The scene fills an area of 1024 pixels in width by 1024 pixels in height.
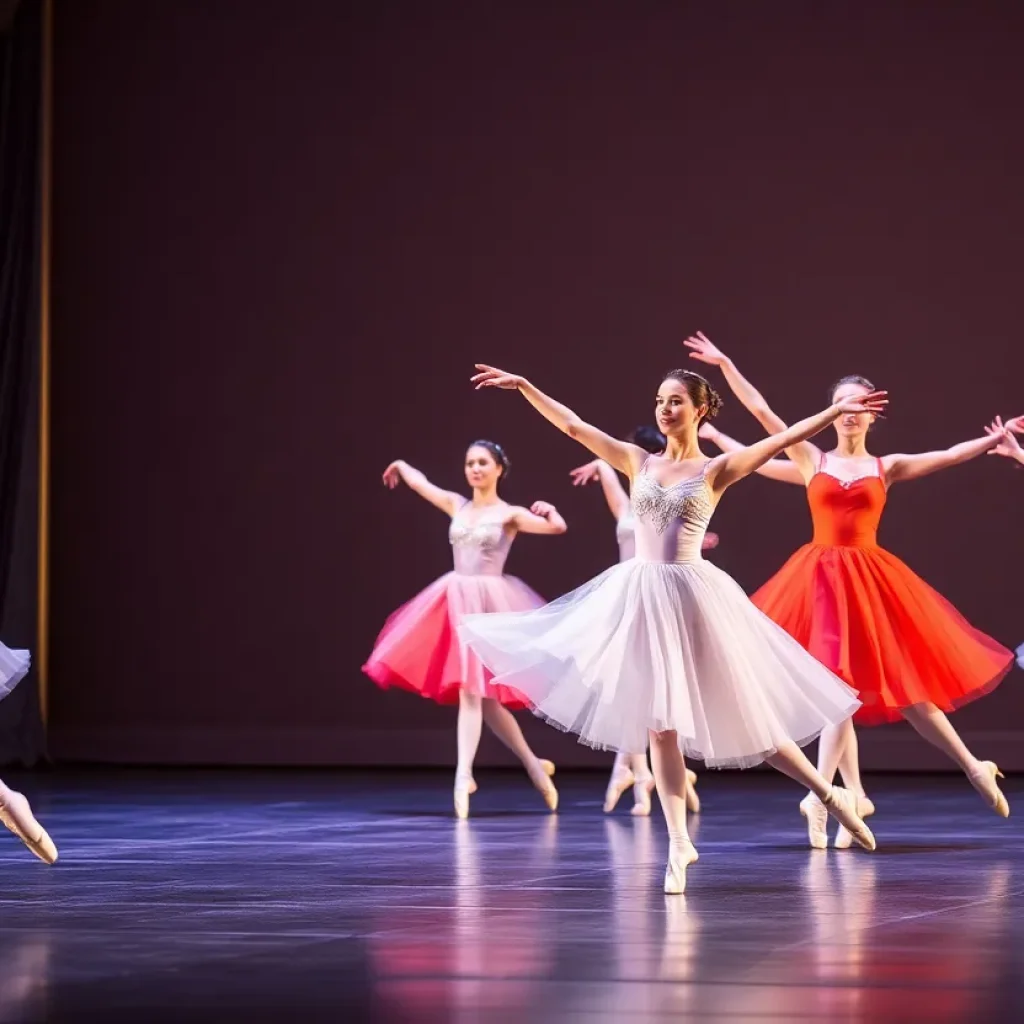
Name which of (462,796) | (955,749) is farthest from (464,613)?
(955,749)

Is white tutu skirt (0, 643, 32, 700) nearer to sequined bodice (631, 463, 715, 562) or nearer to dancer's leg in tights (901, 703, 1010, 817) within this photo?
sequined bodice (631, 463, 715, 562)

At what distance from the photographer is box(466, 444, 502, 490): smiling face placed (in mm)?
6266

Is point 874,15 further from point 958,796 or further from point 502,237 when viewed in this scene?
point 958,796

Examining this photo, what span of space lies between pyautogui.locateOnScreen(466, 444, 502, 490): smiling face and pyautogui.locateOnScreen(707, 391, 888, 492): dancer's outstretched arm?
220 centimetres

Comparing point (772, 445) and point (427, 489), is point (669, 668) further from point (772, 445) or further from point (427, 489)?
point (427, 489)

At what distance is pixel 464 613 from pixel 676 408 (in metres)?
2.20

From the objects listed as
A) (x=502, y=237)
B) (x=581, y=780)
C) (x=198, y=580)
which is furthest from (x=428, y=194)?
(x=581, y=780)

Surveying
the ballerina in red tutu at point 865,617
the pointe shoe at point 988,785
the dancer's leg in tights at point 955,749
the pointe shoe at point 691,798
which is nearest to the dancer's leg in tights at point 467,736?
the pointe shoe at point 691,798

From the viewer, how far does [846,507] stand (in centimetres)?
510

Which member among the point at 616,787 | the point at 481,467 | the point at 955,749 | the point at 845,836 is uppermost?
the point at 481,467

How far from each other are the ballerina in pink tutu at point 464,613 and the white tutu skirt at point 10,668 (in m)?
1.98

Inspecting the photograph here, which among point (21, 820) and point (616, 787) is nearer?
point (21, 820)

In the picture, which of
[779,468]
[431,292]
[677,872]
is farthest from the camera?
[431,292]

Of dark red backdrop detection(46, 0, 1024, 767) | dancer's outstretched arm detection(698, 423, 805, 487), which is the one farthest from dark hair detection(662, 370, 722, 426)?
dark red backdrop detection(46, 0, 1024, 767)
